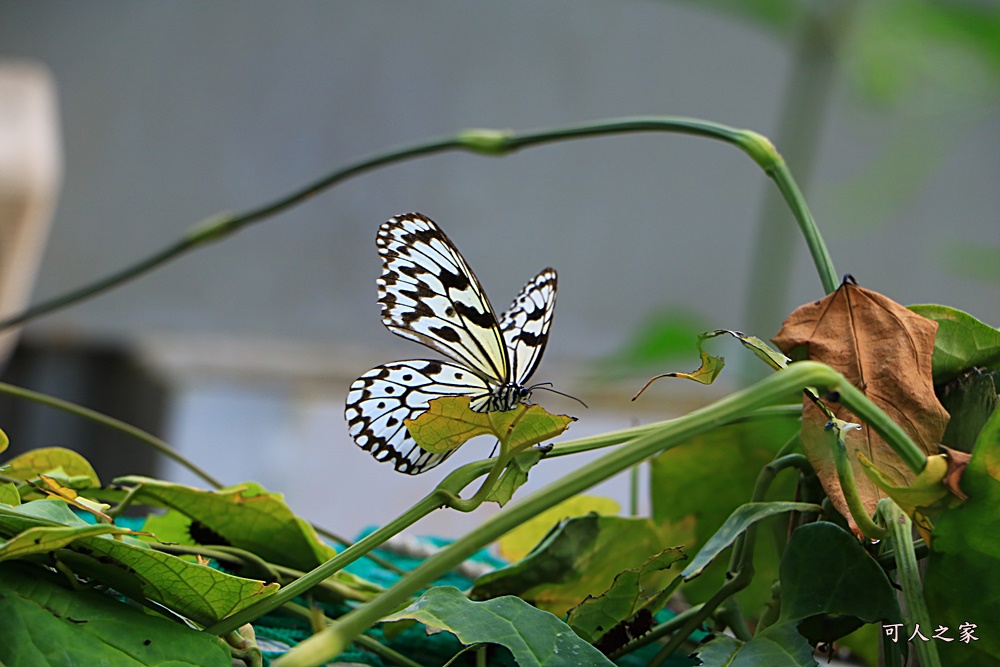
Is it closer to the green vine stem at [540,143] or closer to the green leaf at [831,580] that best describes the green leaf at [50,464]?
the green vine stem at [540,143]

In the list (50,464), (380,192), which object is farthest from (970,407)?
(380,192)

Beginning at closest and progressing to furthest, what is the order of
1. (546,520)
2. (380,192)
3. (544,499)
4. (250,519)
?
1. (544,499)
2. (250,519)
3. (546,520)
4. (380,192)

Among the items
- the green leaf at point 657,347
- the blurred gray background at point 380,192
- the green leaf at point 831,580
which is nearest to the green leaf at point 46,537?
the green leaf at point 831,580

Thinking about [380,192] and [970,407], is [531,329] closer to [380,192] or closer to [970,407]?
[970,407]

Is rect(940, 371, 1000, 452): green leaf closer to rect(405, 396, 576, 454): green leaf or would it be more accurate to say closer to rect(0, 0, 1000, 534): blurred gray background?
rect(405, 396, 576, 454): green leaf

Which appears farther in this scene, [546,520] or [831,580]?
[546,520]
